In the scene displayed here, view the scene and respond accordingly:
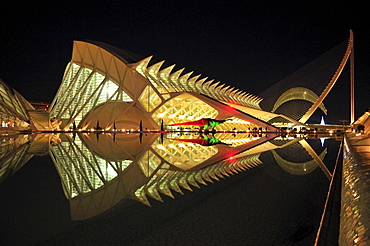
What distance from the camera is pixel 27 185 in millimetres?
4590

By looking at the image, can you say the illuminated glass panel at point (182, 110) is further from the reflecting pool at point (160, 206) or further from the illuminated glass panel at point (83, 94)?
the reflecting pool at point (160, 206)

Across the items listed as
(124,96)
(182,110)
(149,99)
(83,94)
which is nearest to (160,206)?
(149,99)

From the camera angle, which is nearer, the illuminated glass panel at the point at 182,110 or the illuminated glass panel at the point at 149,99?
the illuminated glass panel at the point at 149,99

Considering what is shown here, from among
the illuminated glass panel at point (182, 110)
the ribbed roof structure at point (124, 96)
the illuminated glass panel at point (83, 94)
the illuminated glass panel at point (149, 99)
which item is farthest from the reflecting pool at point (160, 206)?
the illuminated glass panel at point (83, 94)

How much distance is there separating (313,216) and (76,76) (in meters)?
46.6

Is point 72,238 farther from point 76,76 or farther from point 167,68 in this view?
Answer: point 76,76

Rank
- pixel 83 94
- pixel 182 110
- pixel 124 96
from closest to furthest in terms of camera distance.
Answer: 1. pixel 124 96
2. pixel 83 94
3. pixel 182 110

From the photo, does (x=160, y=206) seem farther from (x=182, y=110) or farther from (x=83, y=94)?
(x=83, y=94)

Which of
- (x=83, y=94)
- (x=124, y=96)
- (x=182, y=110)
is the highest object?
(x=83, y=94)

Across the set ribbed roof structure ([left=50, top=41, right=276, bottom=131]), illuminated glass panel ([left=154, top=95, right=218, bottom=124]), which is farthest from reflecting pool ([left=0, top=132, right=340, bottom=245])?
illuminated glass panel ([left=154, top=95, right=218, bottom=124])

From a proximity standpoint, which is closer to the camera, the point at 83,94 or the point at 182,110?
the point at 83,94

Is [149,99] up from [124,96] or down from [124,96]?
down

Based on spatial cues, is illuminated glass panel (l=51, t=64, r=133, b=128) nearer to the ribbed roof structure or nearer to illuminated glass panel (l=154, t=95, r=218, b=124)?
the ribbed roof structure

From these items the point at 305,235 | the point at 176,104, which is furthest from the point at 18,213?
the point at 176,104
